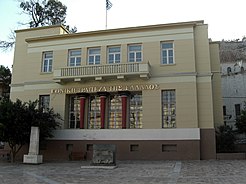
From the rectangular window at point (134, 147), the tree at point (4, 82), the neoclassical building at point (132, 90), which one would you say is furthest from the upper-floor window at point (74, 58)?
the tree at point (4, 82)

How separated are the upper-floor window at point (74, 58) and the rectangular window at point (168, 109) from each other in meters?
7.78

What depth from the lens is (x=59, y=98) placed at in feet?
75.9

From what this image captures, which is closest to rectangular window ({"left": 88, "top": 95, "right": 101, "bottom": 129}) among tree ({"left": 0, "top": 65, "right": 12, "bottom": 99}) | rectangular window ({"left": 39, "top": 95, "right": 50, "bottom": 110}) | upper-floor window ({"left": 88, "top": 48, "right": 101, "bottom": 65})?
upper-floor window ({"left": 88, "top": 48, "right": 101, "bottom": 65})

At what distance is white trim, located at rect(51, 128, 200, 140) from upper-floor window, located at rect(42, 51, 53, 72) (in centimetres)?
575

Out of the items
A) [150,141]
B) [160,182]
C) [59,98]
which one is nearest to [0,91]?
[59,98]

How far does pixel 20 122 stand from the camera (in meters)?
19.8

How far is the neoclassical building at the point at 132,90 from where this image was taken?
66.5ft

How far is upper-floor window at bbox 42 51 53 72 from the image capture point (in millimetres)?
24609

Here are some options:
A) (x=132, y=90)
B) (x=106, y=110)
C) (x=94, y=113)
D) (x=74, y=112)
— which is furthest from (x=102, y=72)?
(x=74, y=112)

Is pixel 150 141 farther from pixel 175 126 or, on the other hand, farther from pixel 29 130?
pixel 29 130

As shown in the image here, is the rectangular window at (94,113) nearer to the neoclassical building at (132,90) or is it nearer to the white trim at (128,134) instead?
the neoclassical building at (132,90)

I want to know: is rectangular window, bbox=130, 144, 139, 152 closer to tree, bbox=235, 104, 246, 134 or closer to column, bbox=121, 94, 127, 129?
column, bbox=121, 94, 127, 129

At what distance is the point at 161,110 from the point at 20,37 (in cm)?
1549

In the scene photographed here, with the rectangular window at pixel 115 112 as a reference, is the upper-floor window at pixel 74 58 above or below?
above
